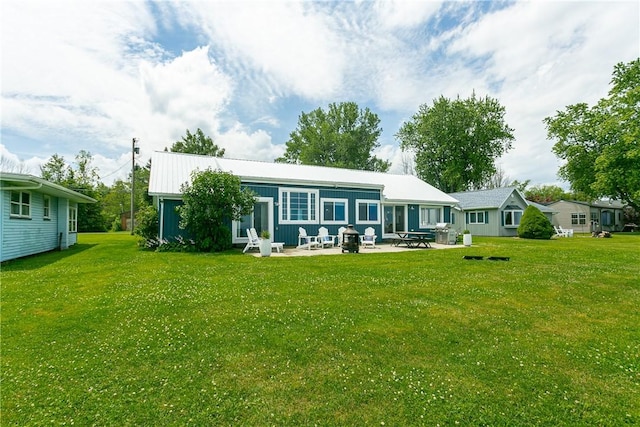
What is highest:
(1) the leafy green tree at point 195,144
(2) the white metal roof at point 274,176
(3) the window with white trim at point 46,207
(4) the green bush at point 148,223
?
(1) the leafy green tree at point 195,144

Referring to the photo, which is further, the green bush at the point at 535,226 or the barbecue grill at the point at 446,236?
the green bush at the point at 535,226

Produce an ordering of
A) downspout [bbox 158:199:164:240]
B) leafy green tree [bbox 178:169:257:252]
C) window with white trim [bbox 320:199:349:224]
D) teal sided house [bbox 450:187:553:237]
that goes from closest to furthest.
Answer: leafy green tree [bbox 178:169:257:252]
downspout [bbox 158:199:164:240]
window with white trim [bbox 320:199:349:224]
teal sided house [bbox 450:187:553:237]

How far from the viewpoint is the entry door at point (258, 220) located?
15680 millimetres

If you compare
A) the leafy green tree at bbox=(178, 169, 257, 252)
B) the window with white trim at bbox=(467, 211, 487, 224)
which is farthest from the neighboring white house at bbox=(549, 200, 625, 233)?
the leafy green tree at bbox=(178, 169, 257, 252)

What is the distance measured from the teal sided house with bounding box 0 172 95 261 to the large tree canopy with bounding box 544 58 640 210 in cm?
4146

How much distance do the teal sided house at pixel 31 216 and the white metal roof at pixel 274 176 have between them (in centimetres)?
412

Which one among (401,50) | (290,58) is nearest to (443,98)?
(401,50)

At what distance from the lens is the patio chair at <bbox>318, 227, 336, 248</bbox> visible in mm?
15986

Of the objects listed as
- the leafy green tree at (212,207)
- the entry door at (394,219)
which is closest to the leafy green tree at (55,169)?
the leafy green tree at (212,207)

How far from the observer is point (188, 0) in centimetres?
882

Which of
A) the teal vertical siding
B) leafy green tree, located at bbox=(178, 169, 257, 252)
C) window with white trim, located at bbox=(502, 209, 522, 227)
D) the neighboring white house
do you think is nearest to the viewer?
leafy green tree, located at bbox=(178, 169, 257, 252)

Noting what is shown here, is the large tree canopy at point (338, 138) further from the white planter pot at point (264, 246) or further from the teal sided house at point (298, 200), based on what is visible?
the white planter pot at point (264, 246)

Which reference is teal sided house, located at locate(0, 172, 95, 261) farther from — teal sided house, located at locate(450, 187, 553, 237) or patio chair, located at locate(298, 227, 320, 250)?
teal sided house, located at locate(450, 187, 553, 237)

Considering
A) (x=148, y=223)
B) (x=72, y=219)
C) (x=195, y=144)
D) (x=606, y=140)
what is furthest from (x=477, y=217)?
(x=195, y=144)
